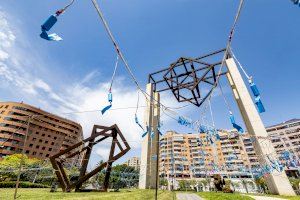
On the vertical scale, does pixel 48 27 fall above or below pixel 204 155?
below

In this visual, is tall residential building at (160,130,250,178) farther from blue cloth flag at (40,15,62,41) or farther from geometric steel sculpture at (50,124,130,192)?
blue cloth flag at (40,15,62,41)

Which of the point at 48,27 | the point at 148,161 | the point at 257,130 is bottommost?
the point at 48,27

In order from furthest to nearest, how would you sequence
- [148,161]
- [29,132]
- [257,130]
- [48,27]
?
1. [29,132]
2. [148,161]
3. [257,130]
4. [48,27]

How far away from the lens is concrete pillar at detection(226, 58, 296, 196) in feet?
32.6

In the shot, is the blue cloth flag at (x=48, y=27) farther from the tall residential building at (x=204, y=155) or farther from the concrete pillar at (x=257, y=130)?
the concrete pillar at (x=257, y=130)

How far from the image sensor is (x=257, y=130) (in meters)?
11.0

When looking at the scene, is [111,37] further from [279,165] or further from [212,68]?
[212,68]

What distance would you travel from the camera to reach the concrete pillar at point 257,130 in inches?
391

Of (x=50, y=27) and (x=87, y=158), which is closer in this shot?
(x=50, y=27)

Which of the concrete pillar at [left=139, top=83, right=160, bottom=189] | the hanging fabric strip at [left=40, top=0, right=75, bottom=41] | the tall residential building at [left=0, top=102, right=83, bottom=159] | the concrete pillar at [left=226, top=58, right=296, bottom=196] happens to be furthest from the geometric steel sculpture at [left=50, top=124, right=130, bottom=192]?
the tall residential building at [left=0, top=102, right=83, bottom=159]

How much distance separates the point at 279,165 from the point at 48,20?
1117cm

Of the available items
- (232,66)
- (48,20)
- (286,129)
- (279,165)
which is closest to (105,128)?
(232,66)

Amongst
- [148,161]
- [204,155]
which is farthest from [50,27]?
[204,155]

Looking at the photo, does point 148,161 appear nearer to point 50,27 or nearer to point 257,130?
point 257,130
